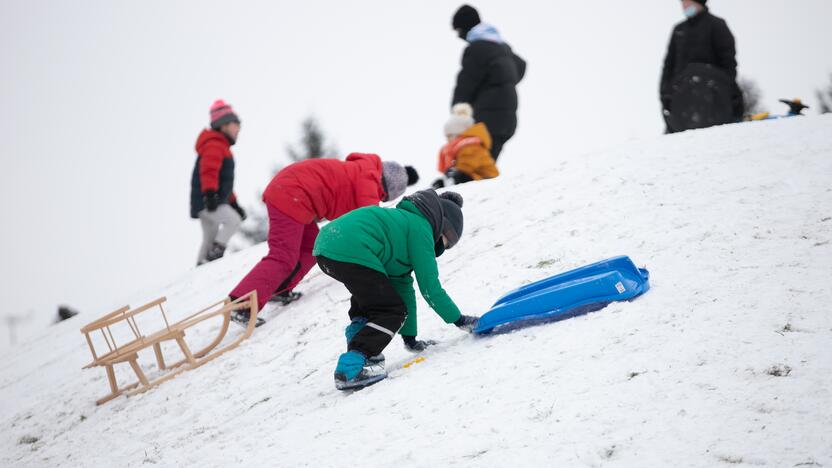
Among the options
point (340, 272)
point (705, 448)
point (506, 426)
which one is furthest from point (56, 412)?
point (705, 448)

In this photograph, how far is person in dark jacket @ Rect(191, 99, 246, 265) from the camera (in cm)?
816

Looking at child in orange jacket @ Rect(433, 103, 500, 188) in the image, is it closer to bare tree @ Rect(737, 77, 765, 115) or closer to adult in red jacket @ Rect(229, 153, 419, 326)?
adult in red jacket @ Rect(229, 153, 419, 326)

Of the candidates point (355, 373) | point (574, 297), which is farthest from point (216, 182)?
point (574, 297)

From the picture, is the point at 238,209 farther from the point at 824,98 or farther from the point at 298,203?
the point at 824,98

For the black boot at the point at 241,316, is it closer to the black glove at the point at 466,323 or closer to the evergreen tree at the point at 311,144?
the black glove at the point at 466,323

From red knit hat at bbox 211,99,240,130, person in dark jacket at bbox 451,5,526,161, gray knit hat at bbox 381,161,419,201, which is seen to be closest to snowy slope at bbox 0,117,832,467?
gray knit hat at bbox 381,161,419,201

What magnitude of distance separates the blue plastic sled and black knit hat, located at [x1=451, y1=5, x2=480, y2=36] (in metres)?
5.41

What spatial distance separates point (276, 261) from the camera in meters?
5.76

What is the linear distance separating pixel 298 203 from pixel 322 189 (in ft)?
0.82

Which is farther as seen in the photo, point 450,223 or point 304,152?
point 304,152

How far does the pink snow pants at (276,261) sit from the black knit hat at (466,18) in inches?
159

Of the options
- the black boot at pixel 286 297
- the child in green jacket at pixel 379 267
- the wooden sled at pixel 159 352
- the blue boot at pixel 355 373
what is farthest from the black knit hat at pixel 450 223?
the black boot at pixel 286 297

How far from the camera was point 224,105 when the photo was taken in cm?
834

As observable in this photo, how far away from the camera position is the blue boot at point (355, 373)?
3615 mm
